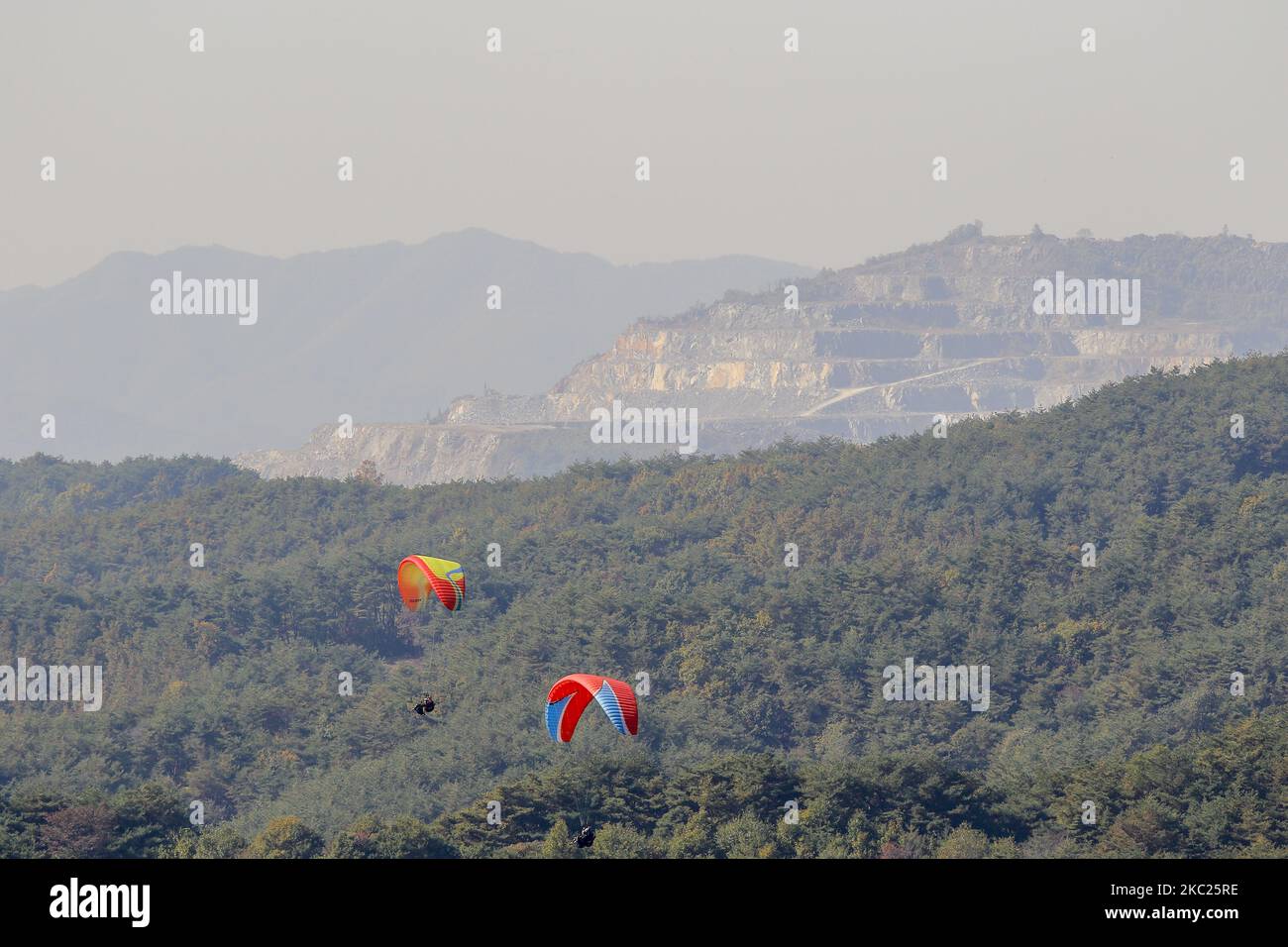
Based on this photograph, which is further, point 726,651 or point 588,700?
point 726,651

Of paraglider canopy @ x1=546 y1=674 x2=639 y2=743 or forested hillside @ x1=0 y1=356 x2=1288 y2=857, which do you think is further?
forested hillside @ x1=0 y1=356 x2=1288 y2=857

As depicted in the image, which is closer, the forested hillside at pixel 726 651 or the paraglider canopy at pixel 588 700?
the paraglider canopy at pixel 588 700

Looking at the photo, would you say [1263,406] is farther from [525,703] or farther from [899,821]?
[899,821]

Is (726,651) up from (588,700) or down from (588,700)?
down
